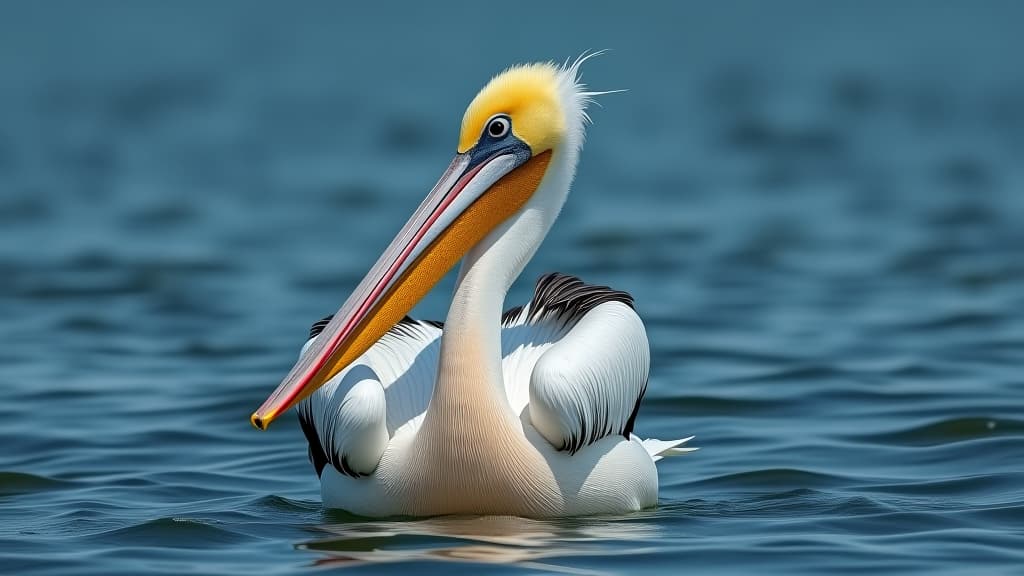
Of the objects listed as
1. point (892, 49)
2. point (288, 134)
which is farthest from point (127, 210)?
point (892, 49)

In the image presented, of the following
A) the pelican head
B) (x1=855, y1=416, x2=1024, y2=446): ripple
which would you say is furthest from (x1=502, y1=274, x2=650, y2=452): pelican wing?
(x1=855, y1=416, x2=1024, y2=446): ripple

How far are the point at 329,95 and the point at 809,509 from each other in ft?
62.0

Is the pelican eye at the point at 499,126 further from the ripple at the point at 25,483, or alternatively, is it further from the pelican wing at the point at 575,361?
the ripple at the point at 25,483

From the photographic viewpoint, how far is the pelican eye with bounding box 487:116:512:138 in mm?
4980

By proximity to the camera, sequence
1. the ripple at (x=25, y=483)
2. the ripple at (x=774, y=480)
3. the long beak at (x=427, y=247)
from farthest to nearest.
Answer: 1. the ripple at (x=25, y=483)
2. the ripple at (x=774, y=480)
3. the long beak at (x=427, y=247)

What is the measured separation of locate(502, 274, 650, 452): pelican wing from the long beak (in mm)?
389

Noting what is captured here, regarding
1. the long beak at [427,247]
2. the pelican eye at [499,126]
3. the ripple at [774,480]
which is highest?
the pelican eye at [499,126]

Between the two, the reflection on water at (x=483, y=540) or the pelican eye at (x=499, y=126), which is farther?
the pelican eye at (x=499, y=126)

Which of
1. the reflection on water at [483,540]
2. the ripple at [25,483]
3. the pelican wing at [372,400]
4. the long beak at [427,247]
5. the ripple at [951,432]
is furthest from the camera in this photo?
the ripple at [951,432]

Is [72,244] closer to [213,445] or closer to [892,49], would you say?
[213,445]

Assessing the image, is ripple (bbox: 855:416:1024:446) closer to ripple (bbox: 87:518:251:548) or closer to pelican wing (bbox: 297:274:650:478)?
pelican wing (bbox: 297:274:650:478)

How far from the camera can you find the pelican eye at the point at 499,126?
498 cm

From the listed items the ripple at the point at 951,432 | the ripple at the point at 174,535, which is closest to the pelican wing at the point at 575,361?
the ripple at the point at 174,535

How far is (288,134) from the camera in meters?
19.8
